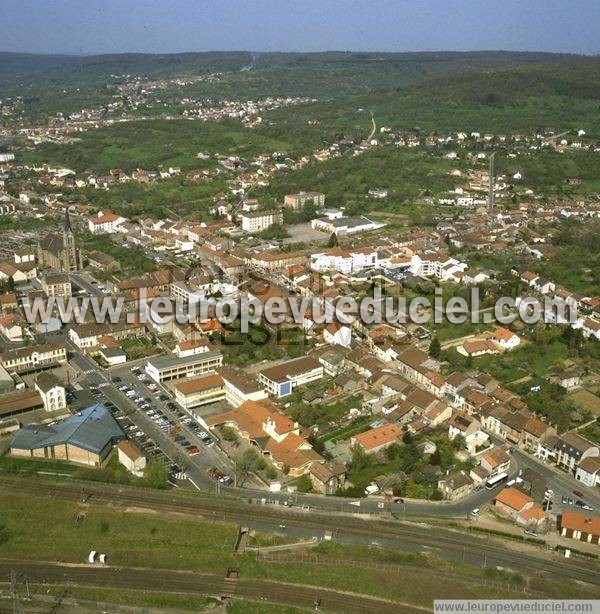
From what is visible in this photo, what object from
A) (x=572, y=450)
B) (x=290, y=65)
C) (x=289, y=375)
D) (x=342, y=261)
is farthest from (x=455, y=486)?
(x=290, y=65)

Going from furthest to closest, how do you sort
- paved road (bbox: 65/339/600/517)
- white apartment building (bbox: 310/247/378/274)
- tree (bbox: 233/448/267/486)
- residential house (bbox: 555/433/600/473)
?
1. white apartment building (bbox: 310/247/378/274)
2. residential house (bbox: 555/433/600/473)
3. tree (bbox: 233/448/267/486)
4. paved road (bbox: 65/339/600/517)

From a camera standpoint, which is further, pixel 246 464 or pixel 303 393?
pixel 303 393

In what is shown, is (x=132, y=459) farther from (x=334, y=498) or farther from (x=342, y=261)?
(x=342, y=261)

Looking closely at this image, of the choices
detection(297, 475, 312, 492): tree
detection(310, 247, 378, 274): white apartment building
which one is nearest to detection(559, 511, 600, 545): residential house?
detection(297, 475, 312, 492): tree

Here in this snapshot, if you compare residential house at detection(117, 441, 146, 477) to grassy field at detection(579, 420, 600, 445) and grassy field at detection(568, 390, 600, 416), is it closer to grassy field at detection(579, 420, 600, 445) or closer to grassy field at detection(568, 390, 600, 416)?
grassy field at detection(579, 420, 600, 445)

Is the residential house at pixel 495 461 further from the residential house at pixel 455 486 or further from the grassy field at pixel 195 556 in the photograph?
the grassy field at pixel 195 556

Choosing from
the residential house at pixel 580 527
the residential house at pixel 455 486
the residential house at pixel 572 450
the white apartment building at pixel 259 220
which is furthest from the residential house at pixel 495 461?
the white apartment building at pixel 259 220

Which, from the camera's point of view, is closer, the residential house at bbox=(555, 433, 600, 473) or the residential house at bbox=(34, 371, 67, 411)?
the residential house at bbox=(555, 433, 600, 473)
